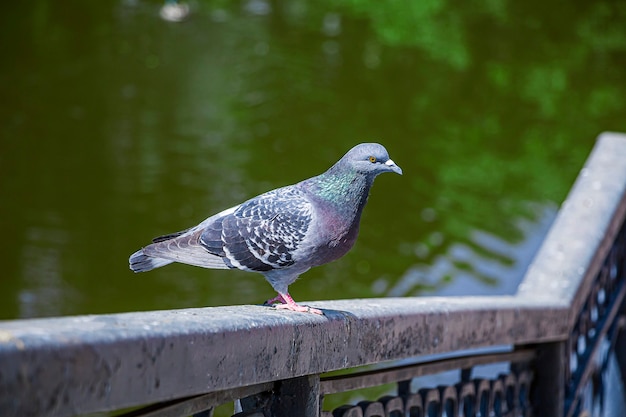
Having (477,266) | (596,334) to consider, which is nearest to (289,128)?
(477,266)

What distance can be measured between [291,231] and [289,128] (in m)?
6.00

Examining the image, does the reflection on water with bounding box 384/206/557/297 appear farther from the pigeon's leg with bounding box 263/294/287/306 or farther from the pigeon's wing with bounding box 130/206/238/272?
the pigeon's wing with bounding box 130/206/238/272

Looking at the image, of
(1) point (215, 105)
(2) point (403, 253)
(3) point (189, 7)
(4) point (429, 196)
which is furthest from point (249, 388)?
(3) point (189, 7)

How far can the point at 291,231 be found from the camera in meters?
1.99

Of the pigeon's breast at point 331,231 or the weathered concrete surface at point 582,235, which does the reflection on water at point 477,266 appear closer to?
the weathered concrete surface at point 582,235

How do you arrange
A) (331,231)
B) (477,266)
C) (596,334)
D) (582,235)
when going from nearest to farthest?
(331,231) < (582,235) < (596,334) < (477,266)

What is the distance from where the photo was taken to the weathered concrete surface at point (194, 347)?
50.4 inches

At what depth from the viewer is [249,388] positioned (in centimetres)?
181

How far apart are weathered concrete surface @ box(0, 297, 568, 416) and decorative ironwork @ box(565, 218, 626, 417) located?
0.81m

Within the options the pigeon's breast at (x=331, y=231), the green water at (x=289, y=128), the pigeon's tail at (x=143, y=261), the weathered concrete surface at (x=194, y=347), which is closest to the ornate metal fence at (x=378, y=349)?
the weathered concrete surface at (x=194, y=347)

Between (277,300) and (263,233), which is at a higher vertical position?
(263,233)

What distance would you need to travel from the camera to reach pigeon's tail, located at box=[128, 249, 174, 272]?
2.03m

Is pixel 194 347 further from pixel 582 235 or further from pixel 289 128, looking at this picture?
pixel 289 128

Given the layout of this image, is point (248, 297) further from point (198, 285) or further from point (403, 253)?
point (403, 253)
